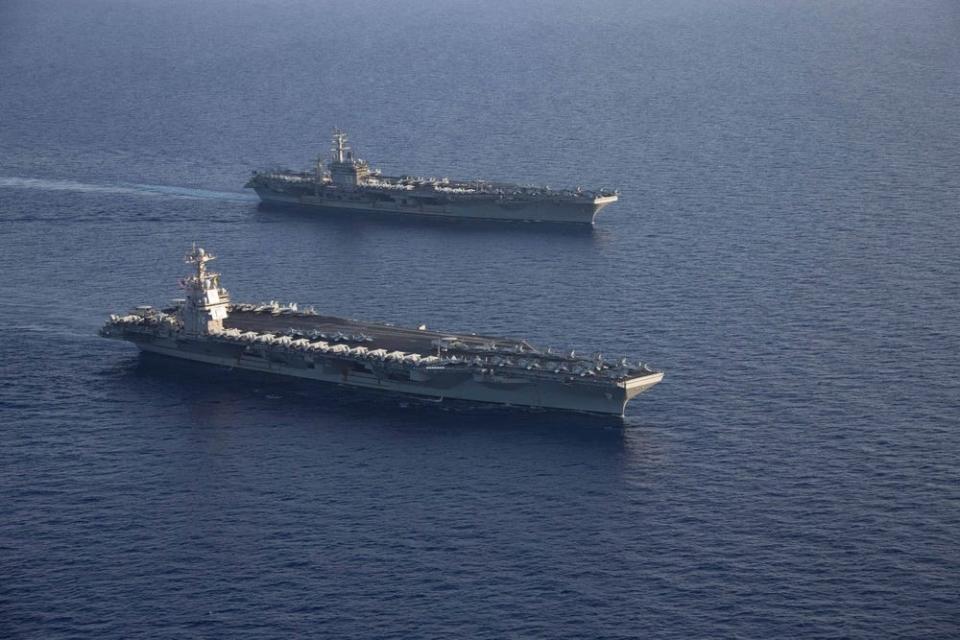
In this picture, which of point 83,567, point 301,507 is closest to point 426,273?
point 301,507

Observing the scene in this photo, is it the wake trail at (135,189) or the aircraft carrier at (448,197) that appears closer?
the aircraft carrier at (448,197)

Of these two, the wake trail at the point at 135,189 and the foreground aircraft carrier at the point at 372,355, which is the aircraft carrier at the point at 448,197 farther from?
the foreground aircraft carrier at the point at 372,355

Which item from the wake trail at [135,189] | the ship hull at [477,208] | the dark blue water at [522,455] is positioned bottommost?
the dark blue water at [522,455]

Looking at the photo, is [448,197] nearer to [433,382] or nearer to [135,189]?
[135,189]

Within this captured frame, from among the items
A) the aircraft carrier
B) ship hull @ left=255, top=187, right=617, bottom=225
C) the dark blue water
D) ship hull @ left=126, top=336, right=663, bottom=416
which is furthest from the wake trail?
ship hull @ left=126, top=336, right=663, bottom=416

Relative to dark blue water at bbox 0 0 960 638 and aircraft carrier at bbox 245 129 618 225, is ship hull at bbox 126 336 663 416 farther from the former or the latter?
aircraft carrier at bbox 245 129 618 225

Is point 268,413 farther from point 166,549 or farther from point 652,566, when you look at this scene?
point 652,566

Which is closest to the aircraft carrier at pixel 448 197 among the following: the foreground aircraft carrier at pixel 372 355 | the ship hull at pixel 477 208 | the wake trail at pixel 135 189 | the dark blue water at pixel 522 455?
the ship hull at pixel 477 208

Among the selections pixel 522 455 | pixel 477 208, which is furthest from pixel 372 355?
pixel 477 208
